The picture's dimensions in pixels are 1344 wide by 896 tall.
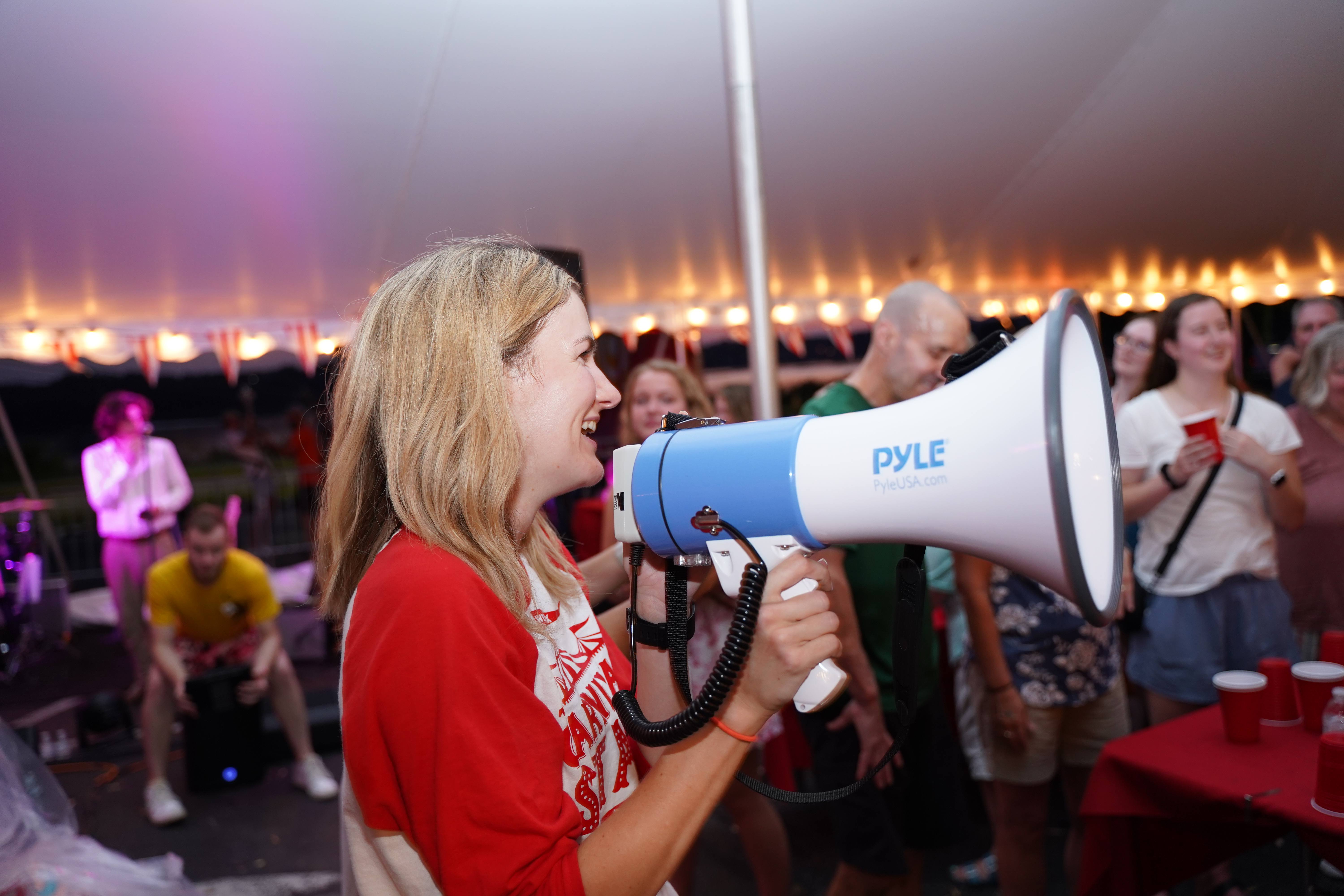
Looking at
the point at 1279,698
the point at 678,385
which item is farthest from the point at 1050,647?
the point at 678,385

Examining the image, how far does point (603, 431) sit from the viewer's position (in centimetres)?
909

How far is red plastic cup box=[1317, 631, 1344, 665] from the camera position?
1757 millimetres

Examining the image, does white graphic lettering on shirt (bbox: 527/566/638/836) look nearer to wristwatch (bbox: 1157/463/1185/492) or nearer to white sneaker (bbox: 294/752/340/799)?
wristwatch (bbox: 1157/463/1185/492)

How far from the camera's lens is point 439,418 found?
882mm

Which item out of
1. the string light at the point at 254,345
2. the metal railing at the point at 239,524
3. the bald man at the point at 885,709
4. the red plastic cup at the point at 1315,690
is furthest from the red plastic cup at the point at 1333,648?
the metal railing at the point at 239,524

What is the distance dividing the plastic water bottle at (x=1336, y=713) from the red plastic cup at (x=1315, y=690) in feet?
0.23

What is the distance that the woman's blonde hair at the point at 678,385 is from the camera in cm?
260

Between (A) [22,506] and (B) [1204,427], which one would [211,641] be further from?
(B) [1204,427]

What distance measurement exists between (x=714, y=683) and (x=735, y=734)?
5cm

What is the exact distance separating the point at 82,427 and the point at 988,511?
1795 centimetres

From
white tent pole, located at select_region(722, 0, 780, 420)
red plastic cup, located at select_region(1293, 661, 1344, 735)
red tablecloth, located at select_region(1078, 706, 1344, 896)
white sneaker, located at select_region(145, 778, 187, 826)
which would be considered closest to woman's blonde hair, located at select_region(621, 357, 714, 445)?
white tent pole, located at select_region(722, 0, 780, 420)

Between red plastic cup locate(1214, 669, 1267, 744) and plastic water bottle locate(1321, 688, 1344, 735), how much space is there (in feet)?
0.32

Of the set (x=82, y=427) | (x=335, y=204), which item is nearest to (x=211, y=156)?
(x=335, y=204)

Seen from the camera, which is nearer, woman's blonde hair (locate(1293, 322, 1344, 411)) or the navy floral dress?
the navy floral dress
